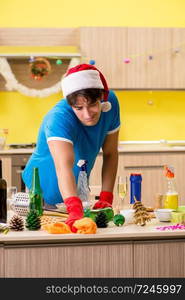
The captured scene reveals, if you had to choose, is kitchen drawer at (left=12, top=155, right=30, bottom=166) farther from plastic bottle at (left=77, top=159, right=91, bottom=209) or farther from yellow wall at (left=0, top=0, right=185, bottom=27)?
plastic bottle at (left=77, top=159, right=91, bottom=209)

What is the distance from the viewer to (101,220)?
8.23 feet

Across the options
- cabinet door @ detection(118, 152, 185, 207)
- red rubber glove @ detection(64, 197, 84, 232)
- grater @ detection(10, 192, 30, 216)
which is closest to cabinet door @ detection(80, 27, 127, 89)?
cabinet door @ detection(118, 152, 185, 207)

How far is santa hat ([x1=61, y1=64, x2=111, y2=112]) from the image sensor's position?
2.62 metres

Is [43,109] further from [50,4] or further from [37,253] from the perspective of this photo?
[37,253]

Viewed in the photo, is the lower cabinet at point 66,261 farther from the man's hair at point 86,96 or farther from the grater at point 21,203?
the man's hair at point 86,96

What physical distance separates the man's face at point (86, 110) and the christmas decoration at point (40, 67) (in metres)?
3.38

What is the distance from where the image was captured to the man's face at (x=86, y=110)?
2.55m

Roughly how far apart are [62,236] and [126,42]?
152 inches

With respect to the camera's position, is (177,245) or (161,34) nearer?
(177,245)

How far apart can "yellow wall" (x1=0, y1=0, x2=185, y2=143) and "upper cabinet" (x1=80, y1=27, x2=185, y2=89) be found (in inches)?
14.9

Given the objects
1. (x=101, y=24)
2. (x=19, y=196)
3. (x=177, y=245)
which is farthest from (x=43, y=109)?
(x=177, y=245)

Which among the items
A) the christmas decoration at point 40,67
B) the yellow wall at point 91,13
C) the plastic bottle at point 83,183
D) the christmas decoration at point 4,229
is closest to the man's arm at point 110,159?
the plastic bottle at point 83,183

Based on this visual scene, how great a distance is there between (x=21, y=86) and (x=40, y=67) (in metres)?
0.27

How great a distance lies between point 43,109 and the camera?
6.19 m
